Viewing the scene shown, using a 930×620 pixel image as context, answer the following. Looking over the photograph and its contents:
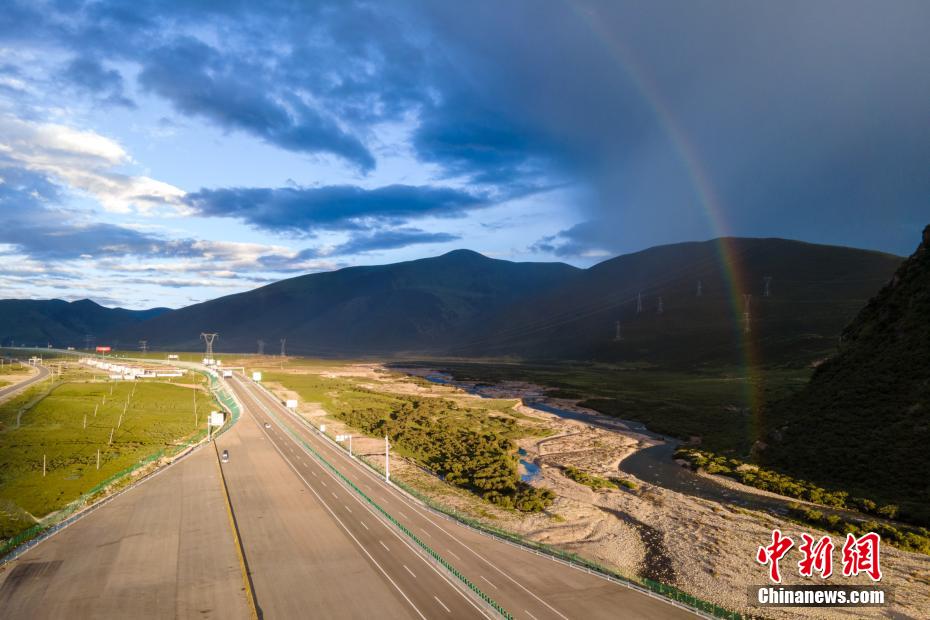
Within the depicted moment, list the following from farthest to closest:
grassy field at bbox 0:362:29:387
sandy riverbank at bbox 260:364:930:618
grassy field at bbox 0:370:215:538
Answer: grassy field at bbox 0:362:29:387, grassy field at bbox 0:370:215:538, sandy riverbank at bbox 260:364:930:618

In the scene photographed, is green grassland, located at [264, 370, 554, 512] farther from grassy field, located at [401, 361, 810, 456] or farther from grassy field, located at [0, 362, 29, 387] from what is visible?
grassy field, located at [0, 362, 29, 387]

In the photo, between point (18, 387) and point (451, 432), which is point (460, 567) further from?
point (18, 387)

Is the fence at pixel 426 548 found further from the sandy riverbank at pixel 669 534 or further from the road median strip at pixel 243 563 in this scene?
the road median strip at pixel 243 563

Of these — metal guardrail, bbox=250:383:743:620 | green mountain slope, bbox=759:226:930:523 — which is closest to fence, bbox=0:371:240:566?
metal guardrail, bbox=250:383:743:620

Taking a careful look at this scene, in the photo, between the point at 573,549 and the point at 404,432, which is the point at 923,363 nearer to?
the point at 573,549

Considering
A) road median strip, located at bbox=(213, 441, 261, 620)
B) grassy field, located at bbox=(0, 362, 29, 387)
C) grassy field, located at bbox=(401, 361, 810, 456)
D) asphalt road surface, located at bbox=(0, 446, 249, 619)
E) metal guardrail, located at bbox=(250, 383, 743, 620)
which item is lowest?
asphalt road surface, located at bbox=(0, 446, 249, 619)
